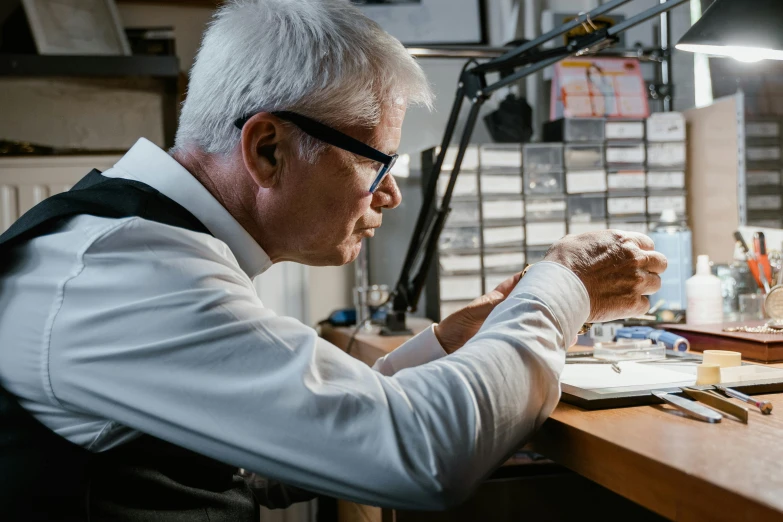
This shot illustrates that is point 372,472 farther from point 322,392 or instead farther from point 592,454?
point 592,454

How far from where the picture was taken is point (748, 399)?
2.49ft

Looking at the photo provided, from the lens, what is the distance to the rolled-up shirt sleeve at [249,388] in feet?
1.94

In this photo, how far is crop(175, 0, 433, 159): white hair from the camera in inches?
30.4

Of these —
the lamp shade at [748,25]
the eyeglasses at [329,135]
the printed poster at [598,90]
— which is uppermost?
the printed poster at [598,90]

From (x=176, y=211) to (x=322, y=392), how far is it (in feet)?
0.89

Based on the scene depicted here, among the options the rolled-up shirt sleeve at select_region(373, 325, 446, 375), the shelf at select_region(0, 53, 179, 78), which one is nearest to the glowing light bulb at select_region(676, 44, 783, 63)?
the rolled-up shirt sleeve at select_region(373, 325, 446, 375)

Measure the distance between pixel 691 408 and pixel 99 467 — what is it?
57 cm

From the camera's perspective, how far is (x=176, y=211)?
0.75m

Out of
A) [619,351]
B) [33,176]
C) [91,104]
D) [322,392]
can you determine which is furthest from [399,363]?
[91,104]

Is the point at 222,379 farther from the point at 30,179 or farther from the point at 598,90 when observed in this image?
the point at 30,179

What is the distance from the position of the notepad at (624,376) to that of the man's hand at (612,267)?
78mm

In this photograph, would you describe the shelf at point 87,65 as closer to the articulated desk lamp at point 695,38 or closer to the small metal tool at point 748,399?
the articulated desk lamp at point 695,38

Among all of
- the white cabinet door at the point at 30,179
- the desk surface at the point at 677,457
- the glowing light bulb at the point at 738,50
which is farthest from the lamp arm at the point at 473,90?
the white cabinet door at the point at 30,179

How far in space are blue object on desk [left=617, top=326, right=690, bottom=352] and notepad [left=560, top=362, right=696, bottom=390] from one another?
141 millimetres
